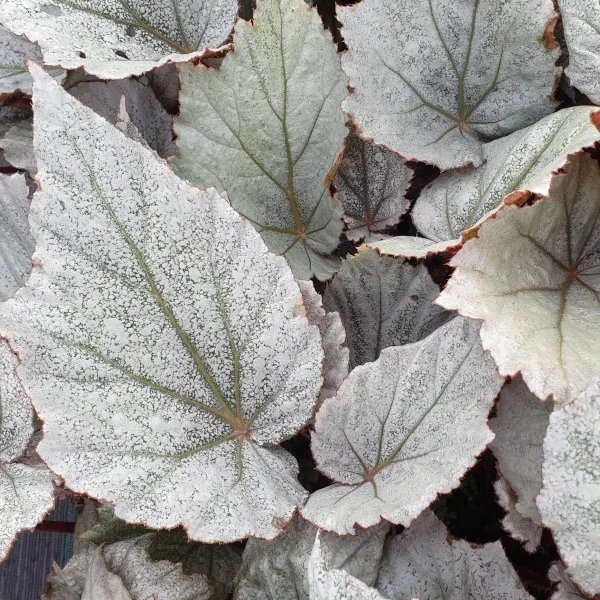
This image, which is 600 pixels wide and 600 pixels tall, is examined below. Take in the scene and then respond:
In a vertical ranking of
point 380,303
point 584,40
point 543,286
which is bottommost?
point 380,303

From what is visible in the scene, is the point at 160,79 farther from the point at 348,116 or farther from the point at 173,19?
the point at 348,116

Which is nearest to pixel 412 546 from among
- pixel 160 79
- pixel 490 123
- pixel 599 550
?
pixel 599 550

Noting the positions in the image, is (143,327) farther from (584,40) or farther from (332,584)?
(584,40)

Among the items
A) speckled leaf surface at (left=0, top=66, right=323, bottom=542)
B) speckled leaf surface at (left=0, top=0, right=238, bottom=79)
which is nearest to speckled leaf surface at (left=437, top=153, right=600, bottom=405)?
speckled leaf surface at (left=0, top=66, right=323, bottom=542)

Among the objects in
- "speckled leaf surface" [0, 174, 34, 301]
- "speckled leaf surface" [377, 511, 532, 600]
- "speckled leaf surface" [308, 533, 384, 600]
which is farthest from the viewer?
"speckled leaf surface" [0, 174, 34, 301]

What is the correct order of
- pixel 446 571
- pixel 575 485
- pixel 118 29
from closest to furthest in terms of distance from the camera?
1. pixel 575 485
2. pixel 446 571
3. pixel 118 29

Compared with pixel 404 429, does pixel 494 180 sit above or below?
above

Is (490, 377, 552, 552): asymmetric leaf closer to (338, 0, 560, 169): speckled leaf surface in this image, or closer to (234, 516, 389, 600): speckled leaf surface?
(234, 516, 389, 600): speckled leaf surface

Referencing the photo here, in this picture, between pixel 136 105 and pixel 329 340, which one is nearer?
pixel 329 340

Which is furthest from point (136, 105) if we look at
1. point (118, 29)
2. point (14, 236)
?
point (14, 236)
